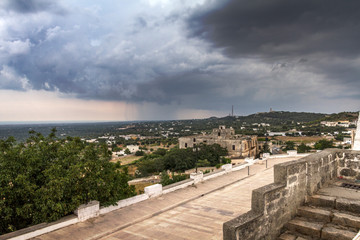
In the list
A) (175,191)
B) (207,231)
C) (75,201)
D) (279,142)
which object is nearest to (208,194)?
(175,191)

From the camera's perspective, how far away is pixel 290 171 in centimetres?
445

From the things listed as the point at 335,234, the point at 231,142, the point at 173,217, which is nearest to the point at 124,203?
the point at 173,217

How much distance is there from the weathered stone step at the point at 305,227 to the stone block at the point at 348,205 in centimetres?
62

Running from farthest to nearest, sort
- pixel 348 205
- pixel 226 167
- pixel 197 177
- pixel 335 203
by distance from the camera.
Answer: pixel 226 167 < pixel 197 177 < pixel 335 203 < pixel 348 205

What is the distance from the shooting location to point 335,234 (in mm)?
3928

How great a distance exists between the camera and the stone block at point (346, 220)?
13.3ft

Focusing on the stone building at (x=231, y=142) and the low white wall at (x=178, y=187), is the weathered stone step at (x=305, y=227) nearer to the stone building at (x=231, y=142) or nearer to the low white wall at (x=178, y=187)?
the low white wall at (x=178, y=187)

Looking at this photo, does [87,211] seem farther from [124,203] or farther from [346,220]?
[346,220]

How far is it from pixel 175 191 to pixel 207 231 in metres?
4.13

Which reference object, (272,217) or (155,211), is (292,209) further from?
(155,211)

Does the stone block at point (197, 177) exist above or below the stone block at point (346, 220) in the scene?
below

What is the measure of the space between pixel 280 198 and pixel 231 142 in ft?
169

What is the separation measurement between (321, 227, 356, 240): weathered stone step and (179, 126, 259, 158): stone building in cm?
4942

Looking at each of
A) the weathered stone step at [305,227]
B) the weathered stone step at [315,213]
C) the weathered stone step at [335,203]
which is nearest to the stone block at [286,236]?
the weathered stone step at [305,227]
